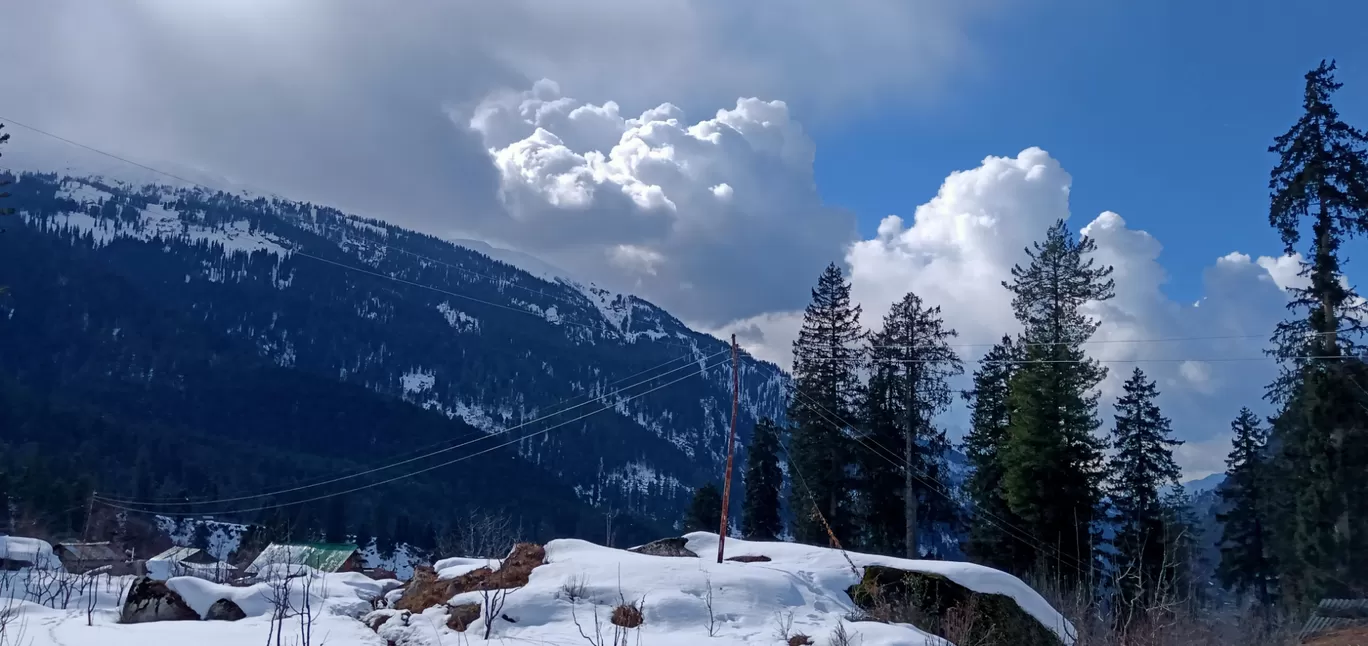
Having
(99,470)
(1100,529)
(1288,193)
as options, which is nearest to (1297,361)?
(1288,193)

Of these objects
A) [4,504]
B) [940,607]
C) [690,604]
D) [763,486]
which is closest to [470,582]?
[690,604]

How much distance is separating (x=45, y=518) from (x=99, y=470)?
5531 centimetres

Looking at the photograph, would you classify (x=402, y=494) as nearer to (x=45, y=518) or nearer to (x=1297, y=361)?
(x=45, y=518)

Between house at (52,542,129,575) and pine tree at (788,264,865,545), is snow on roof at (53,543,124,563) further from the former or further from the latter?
pine tree at (788,264,865,545)

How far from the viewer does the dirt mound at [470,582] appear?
57.5 ft

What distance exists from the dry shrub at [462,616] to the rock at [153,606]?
6524 millimetres

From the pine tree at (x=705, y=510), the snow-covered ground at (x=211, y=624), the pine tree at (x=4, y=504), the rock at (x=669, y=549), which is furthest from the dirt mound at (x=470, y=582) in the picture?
the pine tree at (x=4, y=504)

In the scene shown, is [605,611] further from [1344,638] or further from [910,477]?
[910,477]

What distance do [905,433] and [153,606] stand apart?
28285 millimetres

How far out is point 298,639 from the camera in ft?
48.1

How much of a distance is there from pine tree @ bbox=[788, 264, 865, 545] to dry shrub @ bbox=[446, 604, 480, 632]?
24.9m

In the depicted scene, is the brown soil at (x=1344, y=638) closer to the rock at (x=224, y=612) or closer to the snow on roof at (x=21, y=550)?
the rock at (x=224, y=612)

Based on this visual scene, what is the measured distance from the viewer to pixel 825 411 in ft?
134

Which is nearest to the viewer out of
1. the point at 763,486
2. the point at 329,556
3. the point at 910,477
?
the point at 910,477
